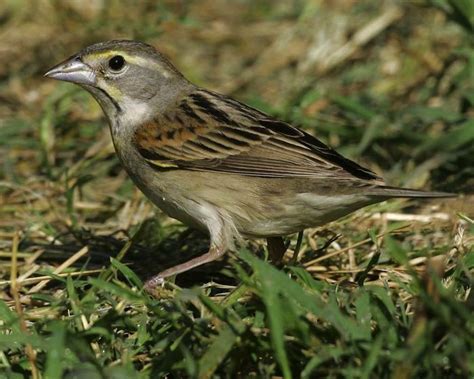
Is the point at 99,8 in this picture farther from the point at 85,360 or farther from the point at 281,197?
the point at 85,360

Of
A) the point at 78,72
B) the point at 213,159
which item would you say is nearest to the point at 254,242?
A: the point at 213,159

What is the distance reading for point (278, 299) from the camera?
3922 mm

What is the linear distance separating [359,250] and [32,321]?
1.96 m

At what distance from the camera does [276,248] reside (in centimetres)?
544

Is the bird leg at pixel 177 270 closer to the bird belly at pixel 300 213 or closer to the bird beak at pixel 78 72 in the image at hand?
the bird belly at pixel 300 213

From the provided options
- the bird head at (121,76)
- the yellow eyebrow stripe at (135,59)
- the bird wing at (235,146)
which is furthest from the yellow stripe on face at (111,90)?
the bird wing at (235,146)

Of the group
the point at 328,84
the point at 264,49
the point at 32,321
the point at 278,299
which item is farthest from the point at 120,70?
the point at 264,49

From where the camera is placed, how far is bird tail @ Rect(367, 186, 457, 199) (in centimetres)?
443

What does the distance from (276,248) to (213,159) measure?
64cm

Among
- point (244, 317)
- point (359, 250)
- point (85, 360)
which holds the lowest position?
point (359, 250)

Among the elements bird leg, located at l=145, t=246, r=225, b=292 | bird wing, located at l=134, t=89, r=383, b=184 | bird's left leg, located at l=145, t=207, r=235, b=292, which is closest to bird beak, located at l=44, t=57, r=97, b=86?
bird wing, located at l=134, t=89, r=383, b=184

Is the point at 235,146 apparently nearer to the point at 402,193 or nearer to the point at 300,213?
the point at 300,213

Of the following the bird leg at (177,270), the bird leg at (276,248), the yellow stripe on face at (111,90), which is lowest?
the bird leg at (276,248)

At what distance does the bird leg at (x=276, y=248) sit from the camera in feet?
17.7
